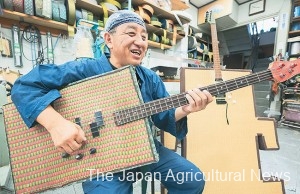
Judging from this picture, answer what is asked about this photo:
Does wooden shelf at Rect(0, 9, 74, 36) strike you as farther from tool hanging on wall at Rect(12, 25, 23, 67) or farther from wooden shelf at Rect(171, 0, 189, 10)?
wooden shelf at Rect(171, 0, 189, 10)

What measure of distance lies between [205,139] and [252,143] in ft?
1.26

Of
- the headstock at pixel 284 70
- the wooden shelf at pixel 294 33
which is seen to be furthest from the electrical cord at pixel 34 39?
the wooden shelf at pixel 294 33

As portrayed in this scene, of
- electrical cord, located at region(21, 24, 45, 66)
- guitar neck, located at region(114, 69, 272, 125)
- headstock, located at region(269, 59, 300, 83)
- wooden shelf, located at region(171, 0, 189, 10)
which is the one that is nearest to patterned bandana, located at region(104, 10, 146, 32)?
guitar neck, located at region(114, 69, 272, 125)

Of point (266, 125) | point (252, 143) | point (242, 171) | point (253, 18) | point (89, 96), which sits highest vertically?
point (253, 18)

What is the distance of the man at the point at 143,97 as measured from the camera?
79 centimetres

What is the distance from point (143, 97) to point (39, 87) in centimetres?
53

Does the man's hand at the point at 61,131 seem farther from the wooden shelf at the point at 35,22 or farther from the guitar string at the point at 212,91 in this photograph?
the wooden shelf at the point at 35,22

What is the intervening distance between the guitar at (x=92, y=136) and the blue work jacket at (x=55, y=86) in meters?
0.06

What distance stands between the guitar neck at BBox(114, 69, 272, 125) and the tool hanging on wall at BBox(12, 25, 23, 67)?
185 cm

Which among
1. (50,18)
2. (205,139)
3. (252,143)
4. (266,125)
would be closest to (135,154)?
(205,139)

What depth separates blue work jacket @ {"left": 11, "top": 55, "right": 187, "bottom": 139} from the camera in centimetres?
79

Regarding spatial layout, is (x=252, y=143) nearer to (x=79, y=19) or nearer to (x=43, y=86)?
(x=43, y=86)

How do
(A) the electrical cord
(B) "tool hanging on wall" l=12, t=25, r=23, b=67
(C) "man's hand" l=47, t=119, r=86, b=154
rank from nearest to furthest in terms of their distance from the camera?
(C) "man's hand" l=47, t=119, r=86, b=154
(B) "tool hanging on wall" l=12, t=25, r=23, b=67
(A) the electrical cord

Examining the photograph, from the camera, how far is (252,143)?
1.42 meters
